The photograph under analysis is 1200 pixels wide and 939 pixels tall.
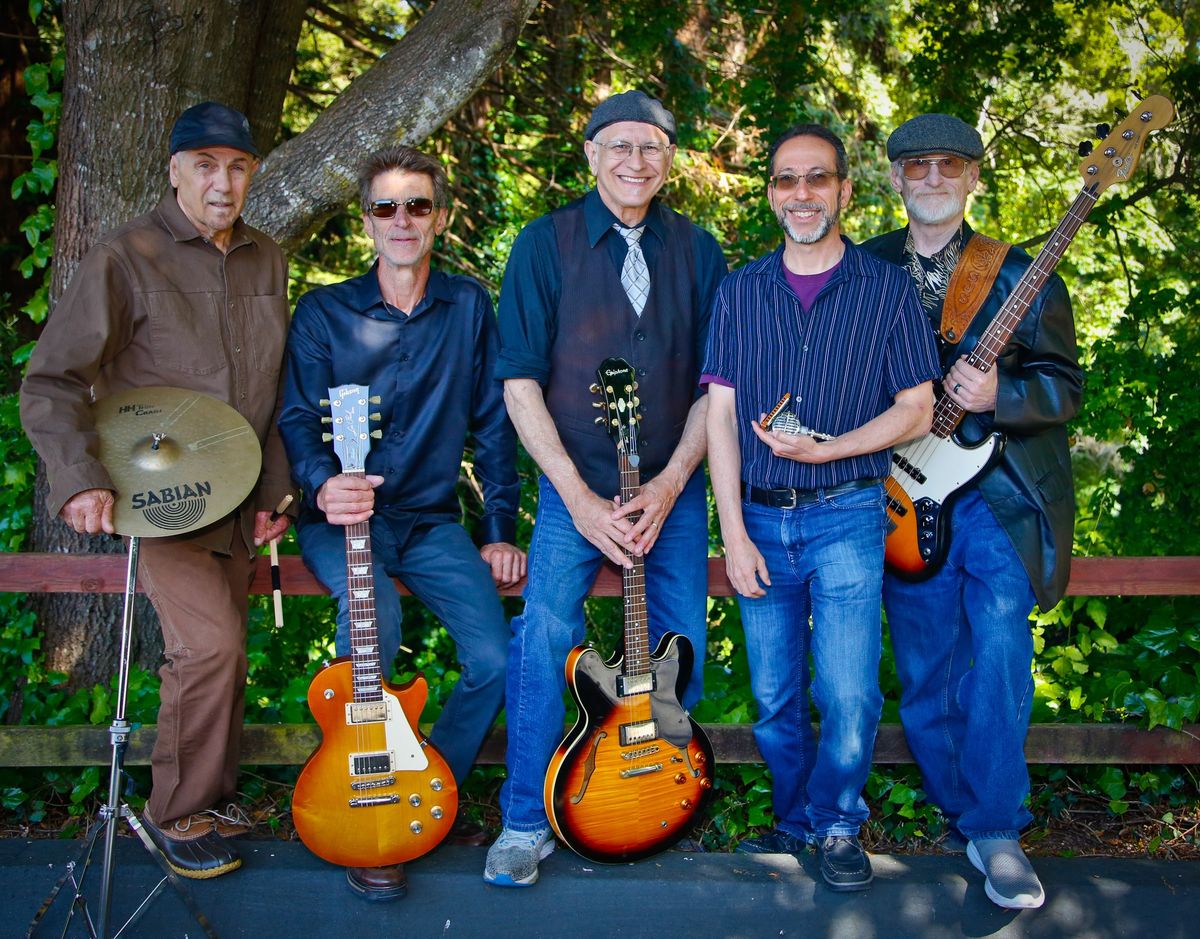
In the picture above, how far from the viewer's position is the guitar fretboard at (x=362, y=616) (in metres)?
3.61

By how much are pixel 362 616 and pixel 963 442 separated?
1.98m

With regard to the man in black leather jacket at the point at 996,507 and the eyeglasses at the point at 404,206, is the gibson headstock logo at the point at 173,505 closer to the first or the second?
the eyeglasses at the point at 404,206

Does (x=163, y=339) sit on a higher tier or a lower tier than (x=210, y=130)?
lower

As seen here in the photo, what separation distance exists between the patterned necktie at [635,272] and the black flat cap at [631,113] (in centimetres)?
33

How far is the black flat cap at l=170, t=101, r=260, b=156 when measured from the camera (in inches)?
148

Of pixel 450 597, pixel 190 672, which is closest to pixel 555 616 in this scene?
pixel 450 597

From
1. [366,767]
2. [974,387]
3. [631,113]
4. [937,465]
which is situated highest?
[631,113]

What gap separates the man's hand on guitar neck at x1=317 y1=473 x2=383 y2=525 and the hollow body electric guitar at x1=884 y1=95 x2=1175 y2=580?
1684 millimetres

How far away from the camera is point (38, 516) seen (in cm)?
477

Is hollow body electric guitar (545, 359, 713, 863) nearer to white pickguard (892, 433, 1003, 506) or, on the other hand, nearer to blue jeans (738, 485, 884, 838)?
blue jeans (738, 485, 884, 838)

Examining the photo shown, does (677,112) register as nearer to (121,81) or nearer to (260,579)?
(121,81)

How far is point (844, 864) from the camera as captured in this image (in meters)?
3.70

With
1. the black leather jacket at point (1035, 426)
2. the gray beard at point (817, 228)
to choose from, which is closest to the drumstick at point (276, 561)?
the gray beard at point (817, 228)

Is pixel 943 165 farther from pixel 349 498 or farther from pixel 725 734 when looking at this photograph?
pixel 349 498
